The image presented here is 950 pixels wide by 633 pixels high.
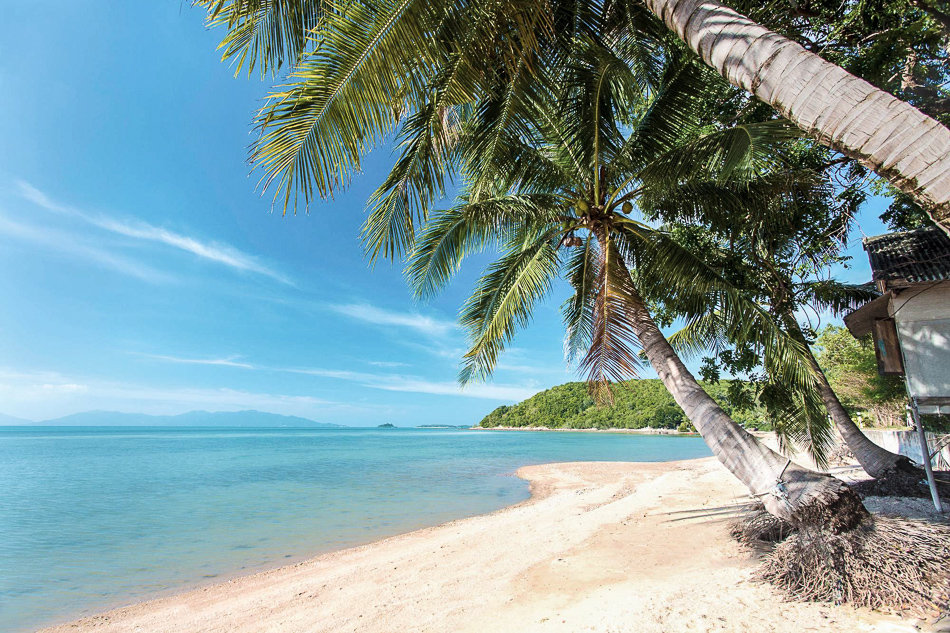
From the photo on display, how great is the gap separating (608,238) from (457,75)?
298cm

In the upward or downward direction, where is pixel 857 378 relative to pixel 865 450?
upward

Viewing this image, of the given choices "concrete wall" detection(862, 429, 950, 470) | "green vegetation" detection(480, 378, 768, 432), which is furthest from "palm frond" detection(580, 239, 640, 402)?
"green vegetation" detection(480, 378, 768, 432)

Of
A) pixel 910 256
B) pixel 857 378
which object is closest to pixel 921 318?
pixel 910 256

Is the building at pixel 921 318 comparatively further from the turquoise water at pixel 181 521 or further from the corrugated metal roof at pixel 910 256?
the turquoise water at pixel 181 521

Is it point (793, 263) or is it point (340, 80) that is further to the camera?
point (793, 263)

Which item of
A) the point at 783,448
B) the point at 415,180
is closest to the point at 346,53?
the point at 415,180

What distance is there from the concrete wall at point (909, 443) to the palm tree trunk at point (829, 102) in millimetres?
11810

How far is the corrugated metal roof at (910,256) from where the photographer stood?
18.1 feet

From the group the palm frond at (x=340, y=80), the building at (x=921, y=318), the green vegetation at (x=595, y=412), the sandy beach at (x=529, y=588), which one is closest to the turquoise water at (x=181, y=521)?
the sandy beach at (x=529, y=588)

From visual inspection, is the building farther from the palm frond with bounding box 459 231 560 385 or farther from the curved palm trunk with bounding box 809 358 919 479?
the palm frond with bounding box 459 231 560 385

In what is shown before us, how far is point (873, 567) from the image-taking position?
12.0 feet

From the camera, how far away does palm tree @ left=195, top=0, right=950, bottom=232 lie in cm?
212

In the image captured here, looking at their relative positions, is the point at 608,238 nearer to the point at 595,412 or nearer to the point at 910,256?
the point at 910,256

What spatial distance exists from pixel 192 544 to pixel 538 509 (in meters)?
7.84
